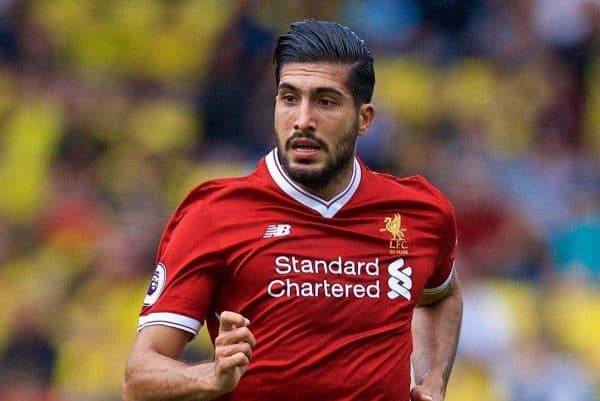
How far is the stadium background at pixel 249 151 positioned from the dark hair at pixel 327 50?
4.21 meters

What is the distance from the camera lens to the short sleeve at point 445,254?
4902 mm

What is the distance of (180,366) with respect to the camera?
416 cm

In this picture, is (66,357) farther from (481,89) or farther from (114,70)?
(481,89)

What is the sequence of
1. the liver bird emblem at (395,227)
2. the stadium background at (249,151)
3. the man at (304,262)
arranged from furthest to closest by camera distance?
the stadium background at (249,151) → the liver bird emblem at (395,227) → the man at (304,262)

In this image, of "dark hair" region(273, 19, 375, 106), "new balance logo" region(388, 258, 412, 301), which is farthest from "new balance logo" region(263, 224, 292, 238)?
"dark hair" region(273, 19, 375, 106)

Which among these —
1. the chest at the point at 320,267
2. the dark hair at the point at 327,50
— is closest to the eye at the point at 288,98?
the dark hair at the point at 327,50

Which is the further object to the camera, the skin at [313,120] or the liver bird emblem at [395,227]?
the liver bird emblem at [395,227]

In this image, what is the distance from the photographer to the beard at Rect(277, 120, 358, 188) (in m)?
4.51

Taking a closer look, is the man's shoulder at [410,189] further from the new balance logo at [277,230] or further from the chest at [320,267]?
the new balance logo at [277,230]

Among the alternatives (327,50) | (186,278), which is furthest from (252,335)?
(327,50)

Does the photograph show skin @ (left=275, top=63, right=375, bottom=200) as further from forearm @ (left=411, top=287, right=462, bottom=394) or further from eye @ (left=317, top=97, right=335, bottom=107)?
forearm @ (left=411, top=287, right=462, bottom=394)

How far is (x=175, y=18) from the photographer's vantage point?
37.1ft

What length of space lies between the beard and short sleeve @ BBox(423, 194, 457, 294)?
0.48 m

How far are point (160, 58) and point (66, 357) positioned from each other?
2.88 meters
